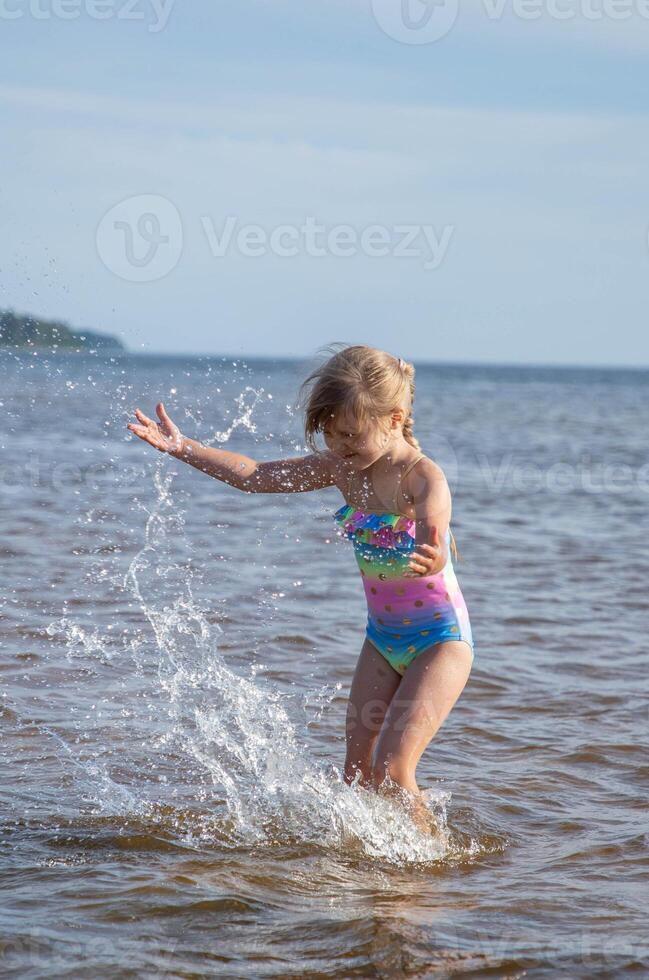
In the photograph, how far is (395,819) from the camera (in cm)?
420

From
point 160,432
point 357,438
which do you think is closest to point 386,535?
point 357,438

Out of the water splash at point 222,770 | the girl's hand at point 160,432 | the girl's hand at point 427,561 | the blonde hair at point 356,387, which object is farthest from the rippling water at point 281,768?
the girl's hand at point 427,561

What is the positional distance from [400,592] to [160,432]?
1.08 m

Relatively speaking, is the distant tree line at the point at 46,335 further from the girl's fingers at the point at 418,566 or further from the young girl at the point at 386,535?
the girl's fingers at the point at 418,566

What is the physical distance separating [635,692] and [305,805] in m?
2.55

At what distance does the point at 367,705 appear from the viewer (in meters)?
4.35

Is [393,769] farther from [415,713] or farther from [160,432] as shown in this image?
[160,432]

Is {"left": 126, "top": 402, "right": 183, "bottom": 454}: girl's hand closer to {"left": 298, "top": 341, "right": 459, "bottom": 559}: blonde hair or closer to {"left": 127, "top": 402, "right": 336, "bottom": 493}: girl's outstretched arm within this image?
{"left": 127, "top": 402, "right": 336, "bottom": 493}: girl's outstretched arm

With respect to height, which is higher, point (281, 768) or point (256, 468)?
point (256, 468)

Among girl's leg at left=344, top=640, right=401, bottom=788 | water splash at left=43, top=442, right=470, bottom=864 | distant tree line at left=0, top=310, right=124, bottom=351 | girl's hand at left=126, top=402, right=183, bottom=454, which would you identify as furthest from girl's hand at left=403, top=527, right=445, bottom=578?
distant tree line at left=0, top=310, right=124, bottom=351

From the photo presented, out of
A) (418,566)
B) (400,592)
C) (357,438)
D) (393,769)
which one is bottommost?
(393,769)

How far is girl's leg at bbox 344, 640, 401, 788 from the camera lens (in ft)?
14.2

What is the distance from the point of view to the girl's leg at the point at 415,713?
408 centimetres

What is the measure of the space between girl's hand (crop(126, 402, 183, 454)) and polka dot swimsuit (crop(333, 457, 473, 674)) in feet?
2.25
